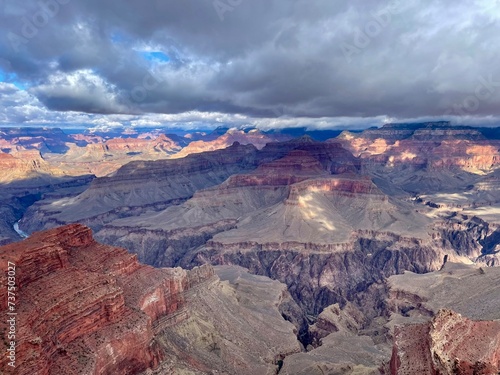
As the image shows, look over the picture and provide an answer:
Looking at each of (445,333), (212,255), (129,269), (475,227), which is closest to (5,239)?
(212,255)

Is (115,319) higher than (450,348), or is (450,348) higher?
(450,348)

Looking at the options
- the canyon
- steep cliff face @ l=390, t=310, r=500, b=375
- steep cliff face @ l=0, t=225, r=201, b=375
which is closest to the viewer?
steep cliff face @ l=390, t=310, r=500, b=375

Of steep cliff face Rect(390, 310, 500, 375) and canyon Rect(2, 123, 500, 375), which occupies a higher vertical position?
steep cliff face Rect(390, 310, 500, 375)

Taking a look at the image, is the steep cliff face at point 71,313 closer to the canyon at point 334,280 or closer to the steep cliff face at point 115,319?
the steep cliff face at point 115,319

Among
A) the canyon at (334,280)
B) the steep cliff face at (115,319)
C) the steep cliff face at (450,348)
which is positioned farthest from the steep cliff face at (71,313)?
the steep cliff face at (450,348)

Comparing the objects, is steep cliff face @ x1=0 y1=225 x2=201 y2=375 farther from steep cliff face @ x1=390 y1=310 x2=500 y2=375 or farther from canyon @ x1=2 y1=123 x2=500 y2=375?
steep cliff face @ x1=390 y1=310 x2=500 y2=375

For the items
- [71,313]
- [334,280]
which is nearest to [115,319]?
[71,313]

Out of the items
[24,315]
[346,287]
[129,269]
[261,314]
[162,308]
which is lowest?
[346,287]

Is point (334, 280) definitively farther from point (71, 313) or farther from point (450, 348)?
point (71, 313)

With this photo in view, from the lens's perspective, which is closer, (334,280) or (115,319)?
(115,319)

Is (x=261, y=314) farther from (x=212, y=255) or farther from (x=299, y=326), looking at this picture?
(x=212, y=255)

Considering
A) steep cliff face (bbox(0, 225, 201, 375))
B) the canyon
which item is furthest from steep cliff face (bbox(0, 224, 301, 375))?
the canyon
